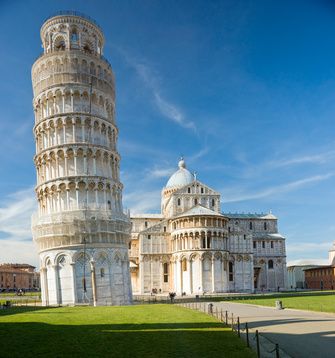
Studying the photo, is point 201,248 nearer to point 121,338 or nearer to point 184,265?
point 184,265

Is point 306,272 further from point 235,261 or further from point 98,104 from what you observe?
point 98,104

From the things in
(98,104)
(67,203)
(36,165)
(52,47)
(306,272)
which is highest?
(52,47)

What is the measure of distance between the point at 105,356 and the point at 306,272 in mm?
110030

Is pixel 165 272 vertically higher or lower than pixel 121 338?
lower

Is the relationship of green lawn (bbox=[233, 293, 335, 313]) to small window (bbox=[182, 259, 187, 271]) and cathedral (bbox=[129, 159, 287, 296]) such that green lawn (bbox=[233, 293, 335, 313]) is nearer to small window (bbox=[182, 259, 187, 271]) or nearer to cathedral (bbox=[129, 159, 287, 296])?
cathedral (bbox=[129, 159, 287, 296])

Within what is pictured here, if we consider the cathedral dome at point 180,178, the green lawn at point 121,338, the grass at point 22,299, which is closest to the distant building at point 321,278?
the cathedral dome at point 180,178

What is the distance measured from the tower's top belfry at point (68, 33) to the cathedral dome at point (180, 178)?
4752 cm

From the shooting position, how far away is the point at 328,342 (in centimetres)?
2041

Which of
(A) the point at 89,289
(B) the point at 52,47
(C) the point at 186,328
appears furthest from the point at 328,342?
(B) the point at 52,47

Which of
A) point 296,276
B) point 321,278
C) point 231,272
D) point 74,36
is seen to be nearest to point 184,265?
point 231,272

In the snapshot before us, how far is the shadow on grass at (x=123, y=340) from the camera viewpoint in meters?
18.1

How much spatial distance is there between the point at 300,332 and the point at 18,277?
471ft

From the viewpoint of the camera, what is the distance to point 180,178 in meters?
104

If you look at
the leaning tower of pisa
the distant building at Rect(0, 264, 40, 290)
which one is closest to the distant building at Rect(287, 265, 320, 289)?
the leaning tower of pisa
